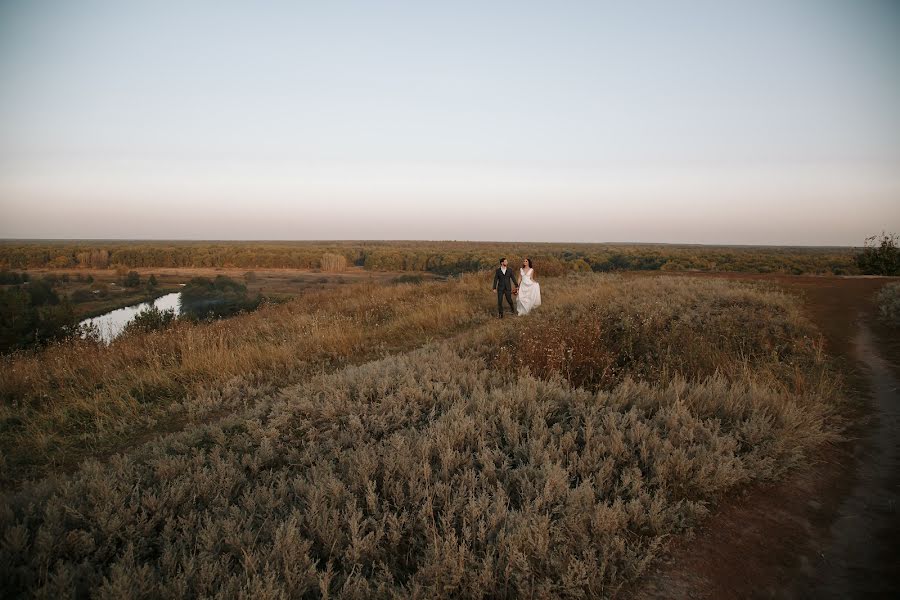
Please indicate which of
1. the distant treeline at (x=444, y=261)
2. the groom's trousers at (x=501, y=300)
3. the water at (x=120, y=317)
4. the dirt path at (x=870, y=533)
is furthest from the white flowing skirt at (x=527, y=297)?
the distant treeline at (x=444, y=261)

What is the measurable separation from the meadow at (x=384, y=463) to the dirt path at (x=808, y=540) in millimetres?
171

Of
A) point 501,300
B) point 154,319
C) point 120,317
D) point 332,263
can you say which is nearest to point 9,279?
point 120,317

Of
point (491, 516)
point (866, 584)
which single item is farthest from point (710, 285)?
point (491, 516)

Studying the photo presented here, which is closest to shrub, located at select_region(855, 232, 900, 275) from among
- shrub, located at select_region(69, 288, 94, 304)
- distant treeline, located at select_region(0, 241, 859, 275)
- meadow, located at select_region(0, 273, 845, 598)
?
distant treeline, located at select_region(0, 241, 859, 275)

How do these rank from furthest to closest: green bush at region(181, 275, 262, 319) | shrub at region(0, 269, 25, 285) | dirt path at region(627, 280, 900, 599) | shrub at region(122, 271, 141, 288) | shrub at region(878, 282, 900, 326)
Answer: shrub at region(122, 271, 141, 288) → shrub at region(0, 269, 25, 285) → green bush at region(181, 275, 262, 319) → shrub at region(878, 282, 900, 326) → dirt path at region(627, 280, 900, 599)

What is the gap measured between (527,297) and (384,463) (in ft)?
34.2

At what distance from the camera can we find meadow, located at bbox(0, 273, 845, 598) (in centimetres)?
256

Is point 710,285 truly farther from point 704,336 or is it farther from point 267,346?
point 267,346

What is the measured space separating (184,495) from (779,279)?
27.7 meters

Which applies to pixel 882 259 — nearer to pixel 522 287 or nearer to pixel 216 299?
pixel 522 287

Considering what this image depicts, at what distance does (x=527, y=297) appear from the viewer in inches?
530

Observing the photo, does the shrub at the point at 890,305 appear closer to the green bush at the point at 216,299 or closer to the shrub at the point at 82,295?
the green bush at the point at 216,299

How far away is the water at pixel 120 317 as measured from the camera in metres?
10.5

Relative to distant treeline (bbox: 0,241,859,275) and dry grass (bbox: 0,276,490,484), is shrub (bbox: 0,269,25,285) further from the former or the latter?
dry grass (bbox: 0,276,490,484)
